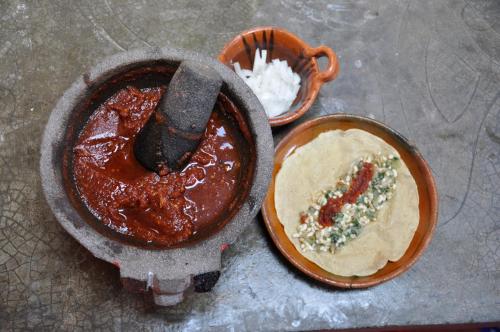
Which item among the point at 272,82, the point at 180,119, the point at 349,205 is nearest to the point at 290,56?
the point at 272,82

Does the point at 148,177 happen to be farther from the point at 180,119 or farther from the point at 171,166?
the point at 180,119

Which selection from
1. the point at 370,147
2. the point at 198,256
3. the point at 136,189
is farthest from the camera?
the point at 370,147

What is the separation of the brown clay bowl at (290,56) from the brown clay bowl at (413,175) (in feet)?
0.37

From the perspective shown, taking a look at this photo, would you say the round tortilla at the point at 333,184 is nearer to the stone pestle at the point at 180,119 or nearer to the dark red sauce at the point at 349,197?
the dark red sauce at the point at 349,197

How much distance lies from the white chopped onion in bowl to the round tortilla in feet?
0.84

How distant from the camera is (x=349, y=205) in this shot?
2424 mm

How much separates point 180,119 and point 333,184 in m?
0.97

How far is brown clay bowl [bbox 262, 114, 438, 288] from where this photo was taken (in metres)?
2.30

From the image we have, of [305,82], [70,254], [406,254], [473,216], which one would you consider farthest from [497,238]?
[70,254]

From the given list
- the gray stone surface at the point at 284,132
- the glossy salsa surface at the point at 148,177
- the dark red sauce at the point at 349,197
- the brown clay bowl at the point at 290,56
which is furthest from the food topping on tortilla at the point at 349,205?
the glossy salsa surface at the point at 148,177

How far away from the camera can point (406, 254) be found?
2.39 metres

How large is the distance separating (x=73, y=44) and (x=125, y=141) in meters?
0.94

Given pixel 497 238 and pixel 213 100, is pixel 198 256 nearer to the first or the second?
pixel 213 100

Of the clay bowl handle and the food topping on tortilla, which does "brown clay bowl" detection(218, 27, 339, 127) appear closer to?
the clay bowl handle
